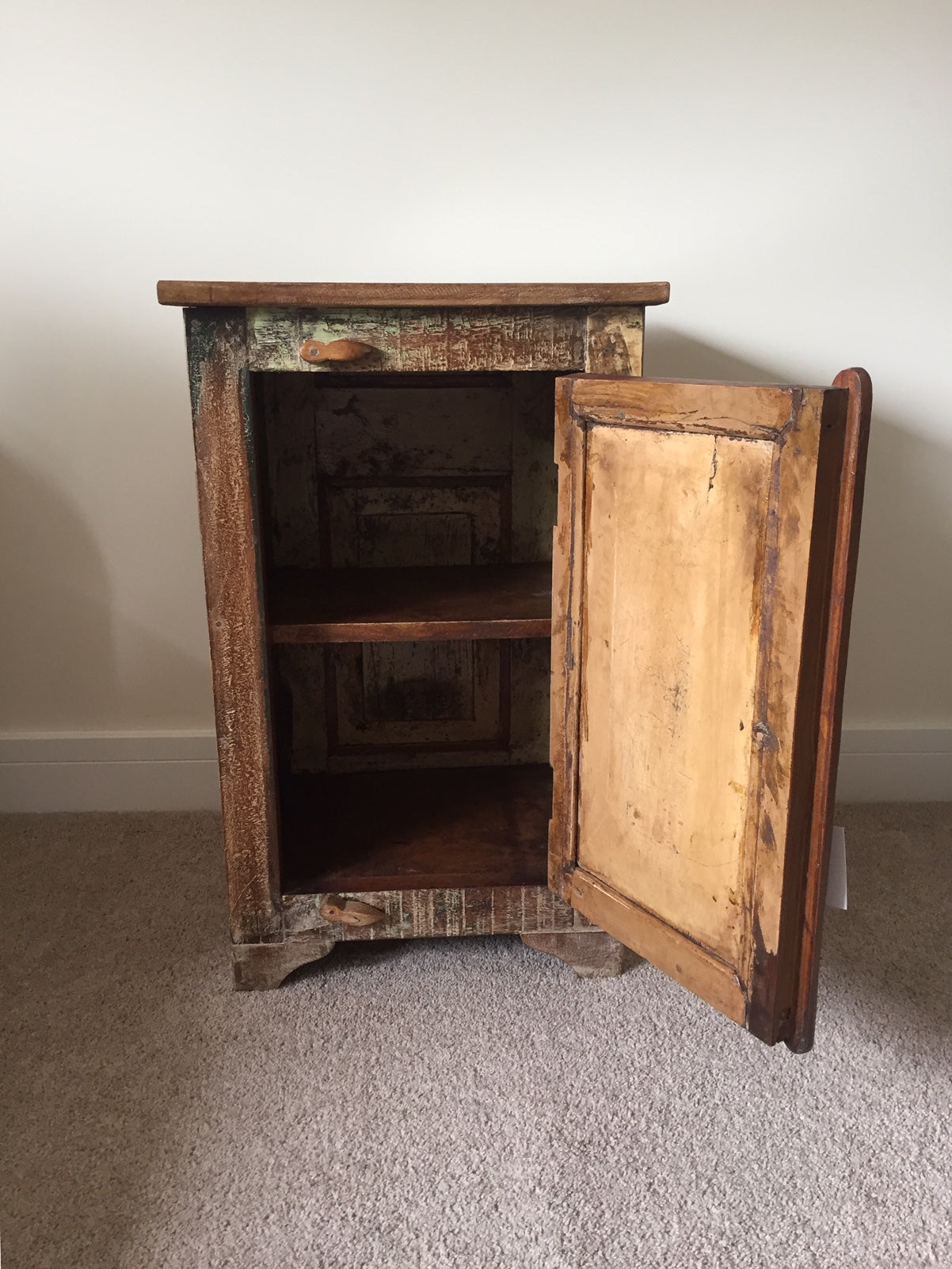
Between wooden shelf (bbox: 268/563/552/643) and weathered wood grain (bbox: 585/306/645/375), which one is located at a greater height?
weathered wood grain (bbox: 585/306/645/375)

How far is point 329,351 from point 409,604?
0.38 meters

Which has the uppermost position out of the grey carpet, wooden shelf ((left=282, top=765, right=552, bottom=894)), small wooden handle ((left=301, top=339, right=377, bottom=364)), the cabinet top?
the cabinet top

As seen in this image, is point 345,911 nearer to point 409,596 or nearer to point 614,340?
point 409,596

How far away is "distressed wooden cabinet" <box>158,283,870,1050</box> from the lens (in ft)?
3.10

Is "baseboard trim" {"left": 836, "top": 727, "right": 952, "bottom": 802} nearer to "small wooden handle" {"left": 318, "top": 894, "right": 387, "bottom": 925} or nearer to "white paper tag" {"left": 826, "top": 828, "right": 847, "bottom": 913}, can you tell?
"white paper tag" {"left": 826, "top": 828, "right": 847, "bottom": 913}

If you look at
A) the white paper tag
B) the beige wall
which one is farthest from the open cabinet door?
the beige wall

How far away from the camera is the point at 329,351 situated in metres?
1.19

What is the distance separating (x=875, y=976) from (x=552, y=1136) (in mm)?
568

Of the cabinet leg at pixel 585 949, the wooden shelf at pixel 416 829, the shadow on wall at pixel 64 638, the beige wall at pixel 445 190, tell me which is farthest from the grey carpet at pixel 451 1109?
the beige wall at pixel 445 190

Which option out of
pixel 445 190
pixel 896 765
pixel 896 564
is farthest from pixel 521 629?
pixel 896 765

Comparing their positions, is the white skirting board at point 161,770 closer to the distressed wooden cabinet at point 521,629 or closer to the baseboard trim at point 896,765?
the baseboard trim at point 896,765

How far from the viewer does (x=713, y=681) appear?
3.31 feet

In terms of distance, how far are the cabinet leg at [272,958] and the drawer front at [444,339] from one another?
0.77m

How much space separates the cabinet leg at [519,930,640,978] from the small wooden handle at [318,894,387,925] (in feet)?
0.73
